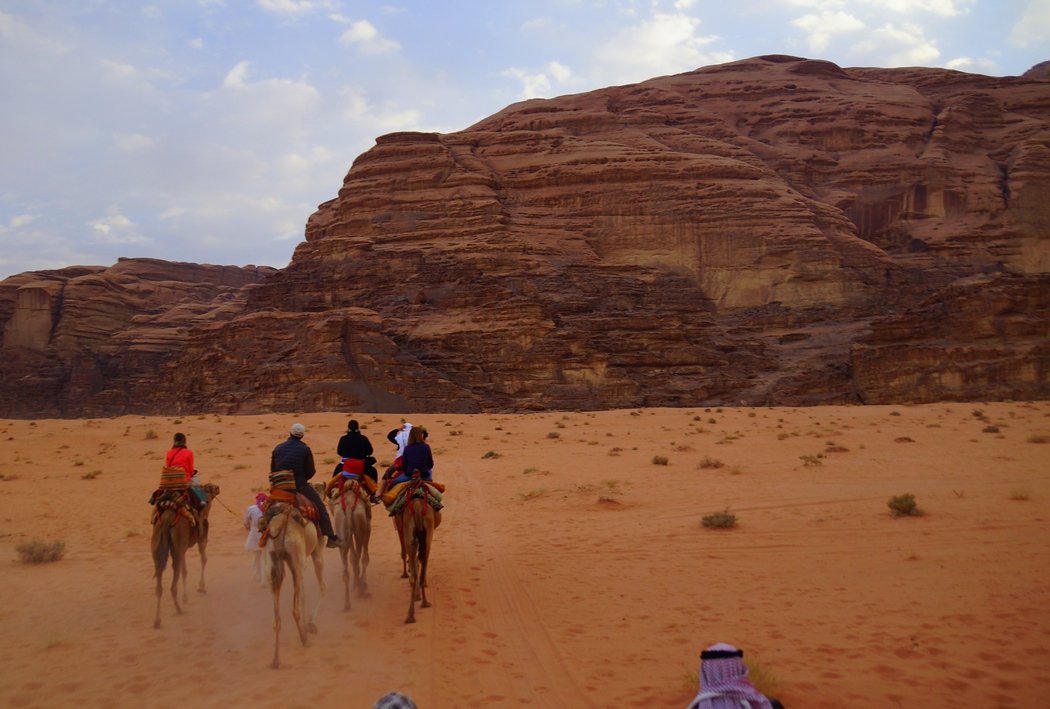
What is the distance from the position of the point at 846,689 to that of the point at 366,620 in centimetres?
499

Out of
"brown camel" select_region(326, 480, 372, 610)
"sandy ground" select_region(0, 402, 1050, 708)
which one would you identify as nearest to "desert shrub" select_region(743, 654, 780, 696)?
"sandy ground" select_region(0, 402, 1050, 708)

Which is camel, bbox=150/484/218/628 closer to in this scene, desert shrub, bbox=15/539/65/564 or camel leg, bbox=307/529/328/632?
camel leg, bbox=307/529/328/632

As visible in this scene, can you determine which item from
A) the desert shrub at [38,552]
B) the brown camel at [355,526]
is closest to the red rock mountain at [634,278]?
the desert shrub at [38,552]

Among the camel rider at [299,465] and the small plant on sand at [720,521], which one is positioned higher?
the camel rider at [299,465]

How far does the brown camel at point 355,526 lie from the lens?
990 centimetres

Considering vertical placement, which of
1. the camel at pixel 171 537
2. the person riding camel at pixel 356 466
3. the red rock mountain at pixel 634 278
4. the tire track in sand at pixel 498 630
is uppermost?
the red rock mountain at pixel 634 278

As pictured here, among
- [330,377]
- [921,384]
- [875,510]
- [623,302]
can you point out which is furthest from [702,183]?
[875,510]

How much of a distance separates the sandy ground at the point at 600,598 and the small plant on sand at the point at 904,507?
39cm

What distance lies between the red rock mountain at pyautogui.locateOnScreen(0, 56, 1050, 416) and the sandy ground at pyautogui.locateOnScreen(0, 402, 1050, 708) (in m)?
35.8

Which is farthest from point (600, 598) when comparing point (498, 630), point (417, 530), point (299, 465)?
point (299, 465)

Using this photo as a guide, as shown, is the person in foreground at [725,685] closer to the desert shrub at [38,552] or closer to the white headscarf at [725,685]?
the white headscarf at [725,685]

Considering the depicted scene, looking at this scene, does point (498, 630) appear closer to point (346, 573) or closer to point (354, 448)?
point (346, 573)

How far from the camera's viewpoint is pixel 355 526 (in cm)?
992

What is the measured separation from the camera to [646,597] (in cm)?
962
